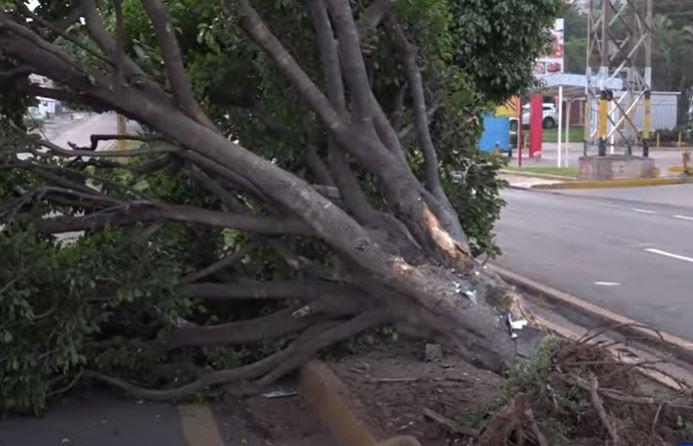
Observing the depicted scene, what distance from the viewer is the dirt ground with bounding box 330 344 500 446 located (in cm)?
609

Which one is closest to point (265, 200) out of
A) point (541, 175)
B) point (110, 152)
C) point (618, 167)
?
point (110, 152)

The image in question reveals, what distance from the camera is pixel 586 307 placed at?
10.9 meters

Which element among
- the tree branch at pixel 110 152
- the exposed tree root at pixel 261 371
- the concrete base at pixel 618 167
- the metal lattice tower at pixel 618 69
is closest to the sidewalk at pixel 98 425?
the exposed tree root at pixel 261 371

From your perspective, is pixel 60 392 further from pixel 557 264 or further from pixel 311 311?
pixel 557 264

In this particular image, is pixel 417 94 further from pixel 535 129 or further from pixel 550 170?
pixel 535 129

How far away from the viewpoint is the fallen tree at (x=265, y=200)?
596 cm

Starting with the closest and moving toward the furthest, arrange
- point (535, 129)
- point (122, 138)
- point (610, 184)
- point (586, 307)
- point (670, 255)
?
1. point (122, 138)
2. point (586, 307)
3. point (670, 255)
4. point (610, 184)
5. point (535, 129)

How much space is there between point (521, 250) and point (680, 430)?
11595 mm

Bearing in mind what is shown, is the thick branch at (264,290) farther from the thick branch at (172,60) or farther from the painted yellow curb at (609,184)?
the painted yellow curb at (609,184)

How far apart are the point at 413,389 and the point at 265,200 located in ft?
5.25

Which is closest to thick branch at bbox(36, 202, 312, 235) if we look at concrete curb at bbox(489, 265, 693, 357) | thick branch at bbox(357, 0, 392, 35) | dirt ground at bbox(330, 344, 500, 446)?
dirt ground at bbox(330, 344, 500, 446)

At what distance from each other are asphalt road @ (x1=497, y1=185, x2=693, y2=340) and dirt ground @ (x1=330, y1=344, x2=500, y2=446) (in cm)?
322

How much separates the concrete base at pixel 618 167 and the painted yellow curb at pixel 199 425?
90.8 ft

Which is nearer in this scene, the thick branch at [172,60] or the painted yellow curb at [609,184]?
the thick branch at [172,60]
